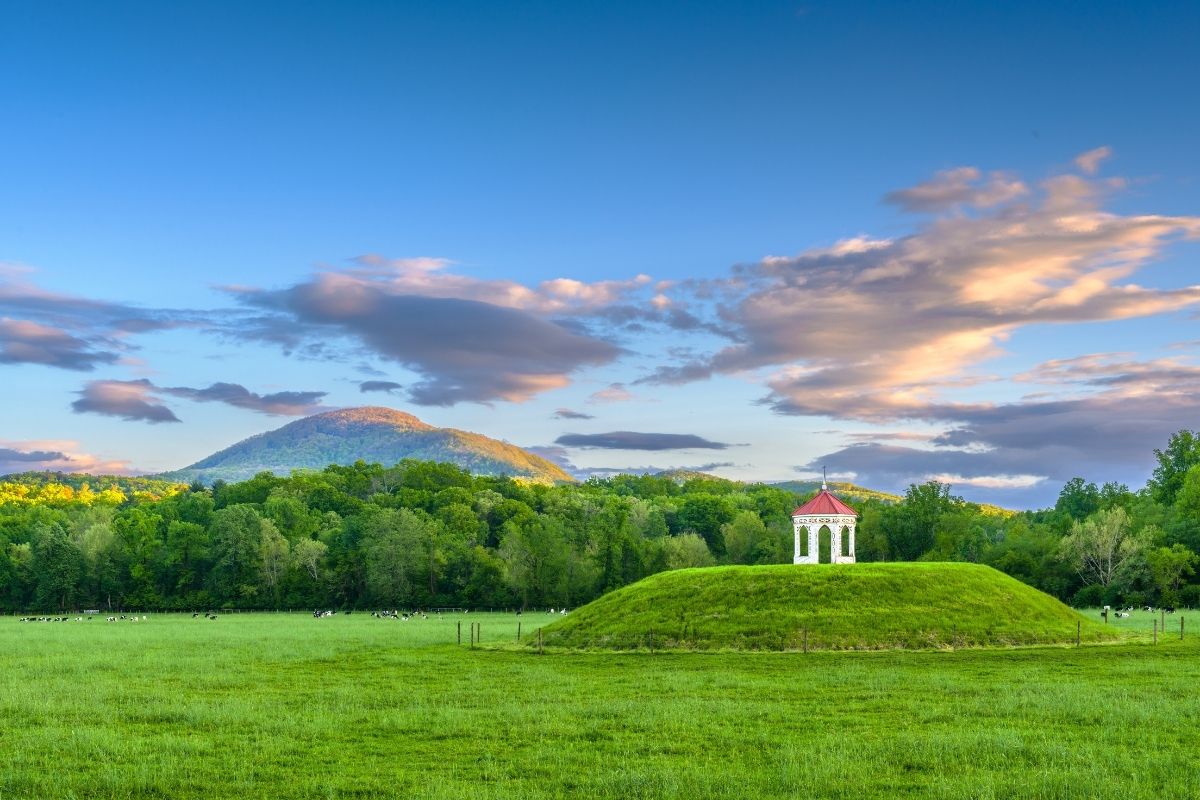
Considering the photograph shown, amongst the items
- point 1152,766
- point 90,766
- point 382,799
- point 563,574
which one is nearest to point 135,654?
point 90,766

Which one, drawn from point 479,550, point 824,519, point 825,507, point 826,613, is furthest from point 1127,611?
point 479,550

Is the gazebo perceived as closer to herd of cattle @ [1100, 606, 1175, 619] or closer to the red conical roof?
the red conical roof

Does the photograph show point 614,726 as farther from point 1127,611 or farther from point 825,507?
point 1127,611

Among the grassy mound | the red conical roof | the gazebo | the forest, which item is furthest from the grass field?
the forest

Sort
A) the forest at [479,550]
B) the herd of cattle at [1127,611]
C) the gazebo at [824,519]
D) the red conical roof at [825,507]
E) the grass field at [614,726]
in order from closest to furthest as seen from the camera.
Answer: the grass field at [614,726] → the gazebo at [824,519] → the red conical roof at [825,507] → the herd of cattle at [1127,611] → the forest at [479,550]

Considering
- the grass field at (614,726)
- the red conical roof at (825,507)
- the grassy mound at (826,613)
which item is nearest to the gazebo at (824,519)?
the red conical roof at (825,507)

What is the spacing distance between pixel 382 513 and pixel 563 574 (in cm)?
3548

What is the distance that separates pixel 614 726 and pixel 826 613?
36.4m

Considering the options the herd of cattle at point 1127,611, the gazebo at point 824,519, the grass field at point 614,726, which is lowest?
the herd of cattle at point 1127,611

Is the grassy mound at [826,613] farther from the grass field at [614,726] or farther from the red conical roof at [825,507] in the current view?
the red conical roof at [825,507]

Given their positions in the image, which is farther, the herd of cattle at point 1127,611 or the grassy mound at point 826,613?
the herd of cattle at point 1127,611

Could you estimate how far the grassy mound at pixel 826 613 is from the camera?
2655 inches

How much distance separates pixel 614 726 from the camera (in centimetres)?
3728

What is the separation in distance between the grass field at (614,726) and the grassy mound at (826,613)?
4141 millimetres
